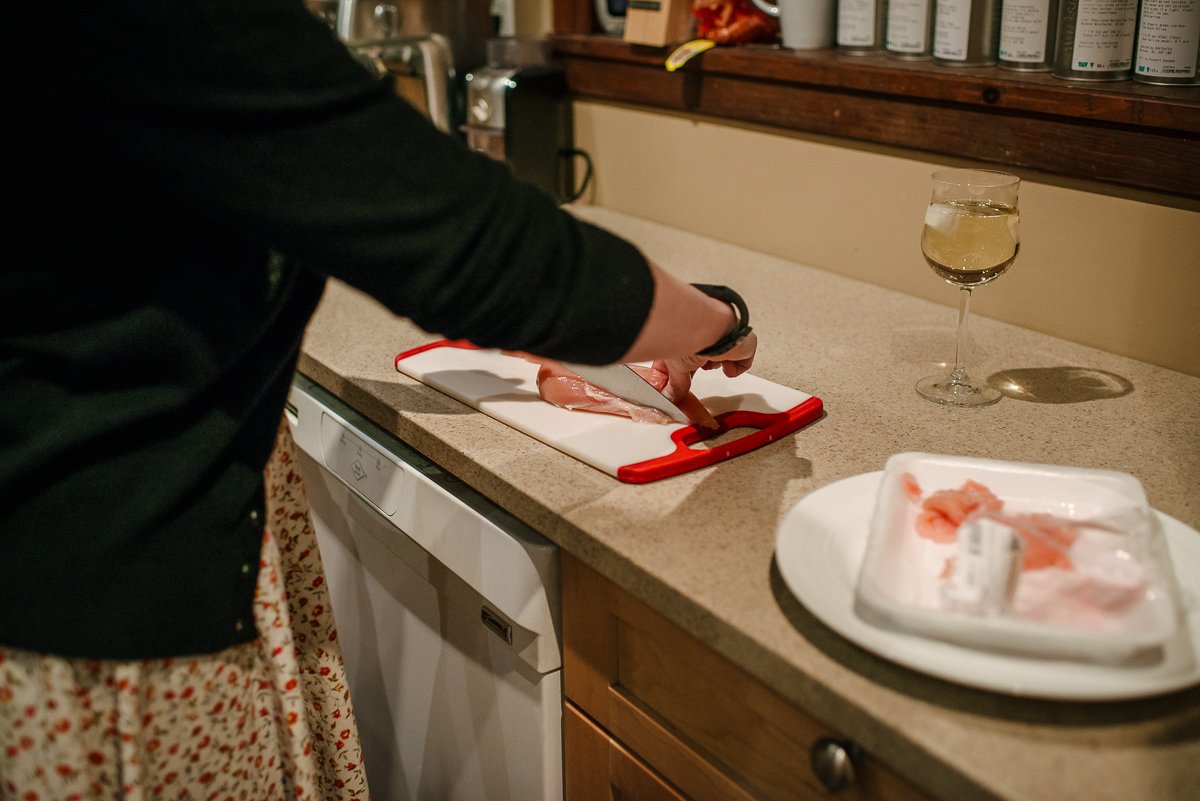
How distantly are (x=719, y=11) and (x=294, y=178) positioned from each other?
106cm

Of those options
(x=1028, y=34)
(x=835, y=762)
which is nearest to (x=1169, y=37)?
(x=1028, y=34)

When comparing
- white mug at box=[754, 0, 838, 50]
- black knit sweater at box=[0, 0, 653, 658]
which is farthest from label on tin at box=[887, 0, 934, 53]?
black knit sweater at box=[0, 0, 653, 658]

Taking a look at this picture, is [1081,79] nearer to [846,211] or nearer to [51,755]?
[846,211]

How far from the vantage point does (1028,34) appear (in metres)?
1.17

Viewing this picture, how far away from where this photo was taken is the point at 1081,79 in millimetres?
1124

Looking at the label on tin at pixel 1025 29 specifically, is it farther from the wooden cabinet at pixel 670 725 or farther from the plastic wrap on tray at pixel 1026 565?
the wooden cabinet at pixel 670 725

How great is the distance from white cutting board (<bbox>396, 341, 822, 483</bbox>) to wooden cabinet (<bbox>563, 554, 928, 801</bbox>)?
0.11m

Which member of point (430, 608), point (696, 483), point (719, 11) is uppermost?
point (719, 11)

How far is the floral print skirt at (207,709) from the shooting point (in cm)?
70

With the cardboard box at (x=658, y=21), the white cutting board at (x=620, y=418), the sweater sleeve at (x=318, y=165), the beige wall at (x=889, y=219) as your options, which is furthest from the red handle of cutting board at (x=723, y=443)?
the cardboard box at (x=658, y=21)

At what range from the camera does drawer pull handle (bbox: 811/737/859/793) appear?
26.8 inches

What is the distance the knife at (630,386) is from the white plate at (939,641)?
0.19 metres

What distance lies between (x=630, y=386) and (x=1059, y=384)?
0.49 m

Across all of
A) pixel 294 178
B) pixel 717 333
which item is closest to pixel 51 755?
pixel 294 178
